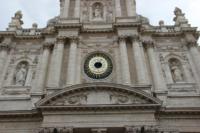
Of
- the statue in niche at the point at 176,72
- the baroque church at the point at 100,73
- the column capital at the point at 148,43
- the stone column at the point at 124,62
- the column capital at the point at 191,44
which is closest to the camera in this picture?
the baroque church at the point at 100,73

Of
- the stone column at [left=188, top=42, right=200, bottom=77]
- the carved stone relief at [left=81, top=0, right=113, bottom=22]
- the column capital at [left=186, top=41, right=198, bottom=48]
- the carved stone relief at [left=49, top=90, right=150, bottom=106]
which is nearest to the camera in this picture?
the carved stone relief at [left=49, top=90, right=150, bottom=106]

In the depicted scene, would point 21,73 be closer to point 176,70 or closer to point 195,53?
point 176,70

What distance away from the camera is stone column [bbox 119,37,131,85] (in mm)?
16375

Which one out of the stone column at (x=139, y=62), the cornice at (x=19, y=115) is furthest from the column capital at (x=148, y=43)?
the cornice at (x=19, y=115)

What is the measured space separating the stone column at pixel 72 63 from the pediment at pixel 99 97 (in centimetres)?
157

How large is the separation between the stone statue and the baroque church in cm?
10

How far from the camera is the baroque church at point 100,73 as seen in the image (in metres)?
14.0

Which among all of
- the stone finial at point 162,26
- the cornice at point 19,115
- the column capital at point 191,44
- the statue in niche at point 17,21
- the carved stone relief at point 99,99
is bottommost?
the cornice at point 19,115

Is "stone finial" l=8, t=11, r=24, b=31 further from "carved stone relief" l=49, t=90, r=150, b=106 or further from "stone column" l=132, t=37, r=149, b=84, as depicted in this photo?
"stone column" l=132, t=37, r=149, b=84

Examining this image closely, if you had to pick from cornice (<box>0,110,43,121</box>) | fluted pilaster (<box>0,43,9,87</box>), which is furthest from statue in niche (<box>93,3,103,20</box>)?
cornice (<box>0,110,43,121</box>)

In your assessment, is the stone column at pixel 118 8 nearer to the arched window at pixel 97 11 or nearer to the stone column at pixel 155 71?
the arched window at pixel 97 11

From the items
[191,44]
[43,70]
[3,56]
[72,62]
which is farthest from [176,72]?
[3,56]

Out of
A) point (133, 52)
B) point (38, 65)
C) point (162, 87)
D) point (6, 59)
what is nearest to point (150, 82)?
point (162, 87)

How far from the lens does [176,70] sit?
1784 centimetres
